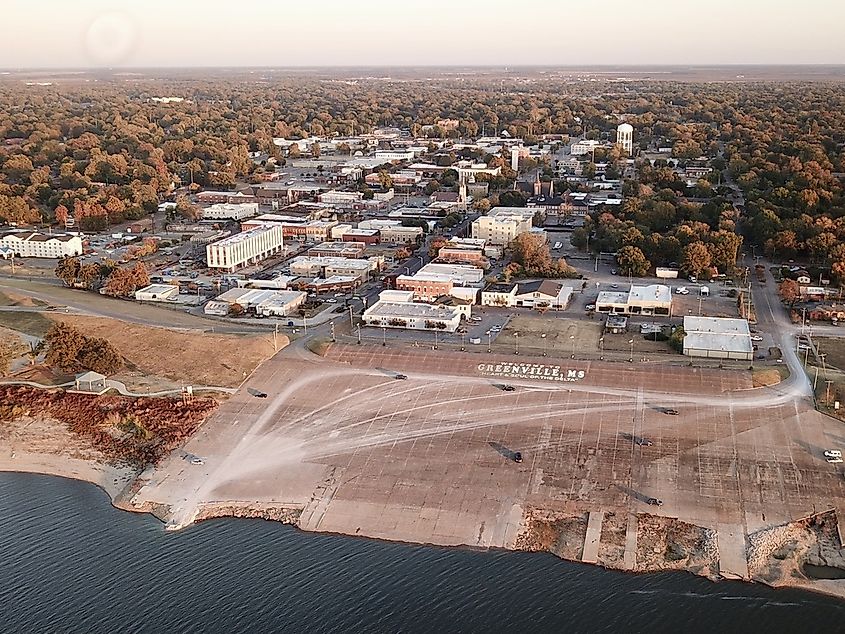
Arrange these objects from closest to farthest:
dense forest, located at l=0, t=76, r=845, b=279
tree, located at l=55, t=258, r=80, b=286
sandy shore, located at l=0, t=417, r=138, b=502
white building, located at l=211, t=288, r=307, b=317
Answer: sandy shore, located at l=0, t=417, r=138, b=502 < white building, located at l=211, t=288, r=307, b=317 < tree, located at l=55, t=258, r=80, b=286 < dense forest, located at l=0, t=76, r=845, b=279

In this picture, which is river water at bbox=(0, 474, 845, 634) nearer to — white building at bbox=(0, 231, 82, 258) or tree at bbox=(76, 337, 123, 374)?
tree at bbox=(76, 337, 123, 374)

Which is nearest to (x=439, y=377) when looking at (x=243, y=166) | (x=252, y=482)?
(x=252, y=482)

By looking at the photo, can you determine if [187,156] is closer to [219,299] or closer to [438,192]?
[438,192]

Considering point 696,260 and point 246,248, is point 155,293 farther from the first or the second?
point 696,260

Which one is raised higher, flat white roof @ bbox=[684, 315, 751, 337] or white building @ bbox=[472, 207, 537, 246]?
white building @ bbox=[472, 207, 537, 246]

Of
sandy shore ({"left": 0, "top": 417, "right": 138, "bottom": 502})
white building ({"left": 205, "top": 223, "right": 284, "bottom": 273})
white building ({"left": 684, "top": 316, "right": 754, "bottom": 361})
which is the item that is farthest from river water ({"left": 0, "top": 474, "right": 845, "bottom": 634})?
white building ({"left": 205, "top": 223, "right": 284, "bottom": 273})

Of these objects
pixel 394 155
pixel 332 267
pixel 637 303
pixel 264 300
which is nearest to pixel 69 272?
pixel 264 300

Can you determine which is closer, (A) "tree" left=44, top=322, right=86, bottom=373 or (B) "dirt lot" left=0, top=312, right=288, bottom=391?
(A) "tree" left=44, top=322, right=86, bottom=373
